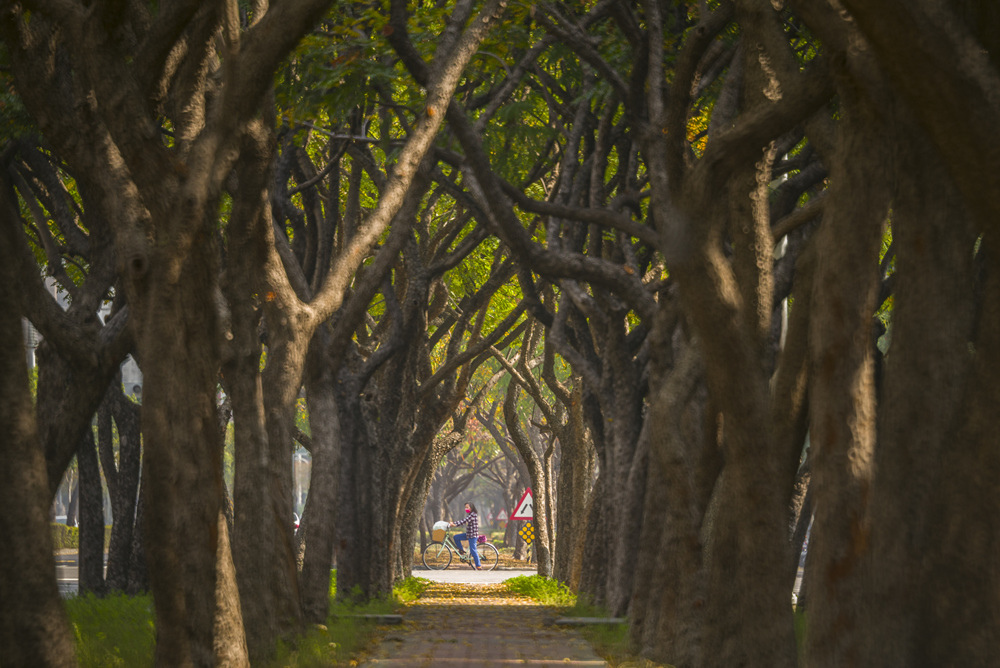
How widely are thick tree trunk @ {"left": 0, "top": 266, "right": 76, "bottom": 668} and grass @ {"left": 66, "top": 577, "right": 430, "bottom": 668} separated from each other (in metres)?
2.82

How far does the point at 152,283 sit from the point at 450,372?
1145 centimetres

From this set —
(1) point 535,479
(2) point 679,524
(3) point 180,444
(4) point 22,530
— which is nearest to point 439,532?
(1) point 535,479

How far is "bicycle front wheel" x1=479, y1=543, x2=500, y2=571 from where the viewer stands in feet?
117

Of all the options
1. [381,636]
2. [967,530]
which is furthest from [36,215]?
[967,530]

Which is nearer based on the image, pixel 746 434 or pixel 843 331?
pixel 843 331

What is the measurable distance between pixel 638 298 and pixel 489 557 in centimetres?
3752

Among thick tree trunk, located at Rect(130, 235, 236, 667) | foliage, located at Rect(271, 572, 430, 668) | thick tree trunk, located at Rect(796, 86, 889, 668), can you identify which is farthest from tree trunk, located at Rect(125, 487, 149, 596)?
thick tree trunk, located at Rect(796, 86, 889, 668)

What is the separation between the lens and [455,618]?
15.5 meters

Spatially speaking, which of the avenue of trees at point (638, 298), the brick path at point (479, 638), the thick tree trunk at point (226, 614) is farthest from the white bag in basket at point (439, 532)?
the thick tree trunk at point (226, 614)

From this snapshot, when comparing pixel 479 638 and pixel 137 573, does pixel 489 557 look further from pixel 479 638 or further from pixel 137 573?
pixel 479 638

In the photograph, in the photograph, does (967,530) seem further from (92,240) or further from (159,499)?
(92,240)

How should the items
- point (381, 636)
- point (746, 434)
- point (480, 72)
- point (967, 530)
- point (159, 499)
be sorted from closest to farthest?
point (967, 530) → point (159, 499) → point (746, 434) → point (381, 636) → point (480, 72)

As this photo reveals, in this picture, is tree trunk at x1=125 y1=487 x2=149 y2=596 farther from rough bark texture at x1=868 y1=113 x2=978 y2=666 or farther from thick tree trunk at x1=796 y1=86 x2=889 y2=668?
rough bark texture at x1=868 y1=113 x2=978 y2=666

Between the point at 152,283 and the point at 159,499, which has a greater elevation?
the point at 152,283
